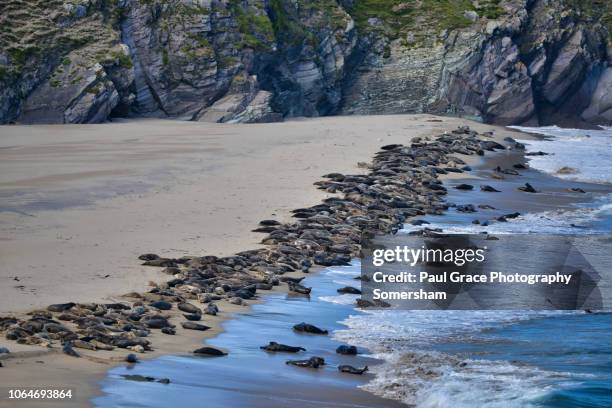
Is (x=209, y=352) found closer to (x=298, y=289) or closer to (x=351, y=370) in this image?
(x=351, y=370)

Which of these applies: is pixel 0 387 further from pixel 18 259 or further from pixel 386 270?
pixel 386 270

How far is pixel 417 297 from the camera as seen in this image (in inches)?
599

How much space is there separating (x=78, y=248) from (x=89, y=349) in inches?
216

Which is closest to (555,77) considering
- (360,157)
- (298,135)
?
(298,135)

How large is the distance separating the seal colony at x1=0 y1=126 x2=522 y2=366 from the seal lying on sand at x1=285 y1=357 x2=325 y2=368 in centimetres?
3

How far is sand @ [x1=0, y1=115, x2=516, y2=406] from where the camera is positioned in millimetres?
12771

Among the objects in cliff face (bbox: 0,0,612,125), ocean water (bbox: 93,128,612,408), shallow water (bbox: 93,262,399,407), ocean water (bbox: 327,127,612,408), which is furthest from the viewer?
cliff face (bbox: 0,0,612,125)

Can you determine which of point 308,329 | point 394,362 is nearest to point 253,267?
point 308,329

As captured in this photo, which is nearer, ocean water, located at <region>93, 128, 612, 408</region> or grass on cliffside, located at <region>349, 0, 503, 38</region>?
ocean water, located at <region>93, 128, 612, 408</region>

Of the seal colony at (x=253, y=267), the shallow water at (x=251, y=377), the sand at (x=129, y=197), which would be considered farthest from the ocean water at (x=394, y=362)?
the sand at (x=129, y=197)

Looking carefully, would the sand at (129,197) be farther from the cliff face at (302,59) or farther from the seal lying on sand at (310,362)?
the cliff face at (302,59)

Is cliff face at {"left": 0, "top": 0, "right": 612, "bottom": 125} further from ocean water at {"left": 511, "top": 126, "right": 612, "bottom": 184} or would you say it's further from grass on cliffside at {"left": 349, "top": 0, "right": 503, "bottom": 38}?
ocean water at {"left": 511, "top": 126, "right": 612, "bottom": 184}

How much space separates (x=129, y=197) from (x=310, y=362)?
11.2 m

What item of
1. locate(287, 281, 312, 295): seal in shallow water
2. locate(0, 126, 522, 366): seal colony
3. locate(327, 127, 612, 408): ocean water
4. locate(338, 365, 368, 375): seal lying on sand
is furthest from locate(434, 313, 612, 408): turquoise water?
locate(287, 281, 312, 295): seal in shallow water
